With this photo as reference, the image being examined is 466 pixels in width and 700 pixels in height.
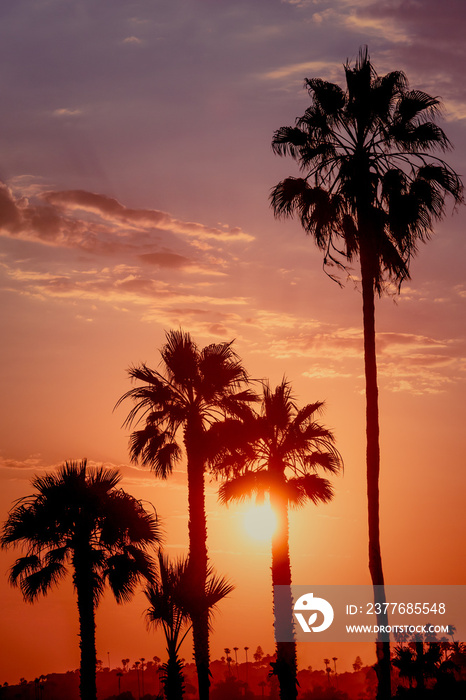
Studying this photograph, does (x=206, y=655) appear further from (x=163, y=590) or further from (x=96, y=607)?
(x=163, y=590)

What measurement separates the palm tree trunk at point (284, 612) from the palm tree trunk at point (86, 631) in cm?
754

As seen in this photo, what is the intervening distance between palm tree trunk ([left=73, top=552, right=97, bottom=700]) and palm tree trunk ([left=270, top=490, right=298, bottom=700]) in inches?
297

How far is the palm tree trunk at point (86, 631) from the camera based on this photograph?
30656 mm

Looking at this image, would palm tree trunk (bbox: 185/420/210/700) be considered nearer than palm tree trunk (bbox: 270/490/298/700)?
Yes

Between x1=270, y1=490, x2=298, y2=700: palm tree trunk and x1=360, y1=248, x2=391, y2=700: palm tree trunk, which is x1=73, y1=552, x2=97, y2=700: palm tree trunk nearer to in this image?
x1=270, y1=490, x2=298, y2=700: palm tree trunk

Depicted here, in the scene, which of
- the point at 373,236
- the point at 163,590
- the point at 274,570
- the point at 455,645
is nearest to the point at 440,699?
the point at 274,570

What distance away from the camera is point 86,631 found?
1208 inches

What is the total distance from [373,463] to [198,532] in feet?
36.2

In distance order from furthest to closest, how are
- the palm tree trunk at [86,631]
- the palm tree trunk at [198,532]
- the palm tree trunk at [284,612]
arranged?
the palm tree trunk at [284,612] < the palm tree trunk at [198,532] < the palm tree trunk at [86,631]

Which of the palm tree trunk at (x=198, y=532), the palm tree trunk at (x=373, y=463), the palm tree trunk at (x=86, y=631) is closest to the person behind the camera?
the palm tree trunk at (x=373, y=463)

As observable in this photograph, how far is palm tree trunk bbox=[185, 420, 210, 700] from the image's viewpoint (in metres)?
31.6

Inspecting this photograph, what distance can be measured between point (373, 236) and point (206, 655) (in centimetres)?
1744

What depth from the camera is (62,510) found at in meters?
31.6

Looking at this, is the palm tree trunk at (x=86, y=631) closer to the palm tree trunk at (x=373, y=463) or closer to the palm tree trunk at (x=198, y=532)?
the palm tree trunk at (x=198, y=532)
